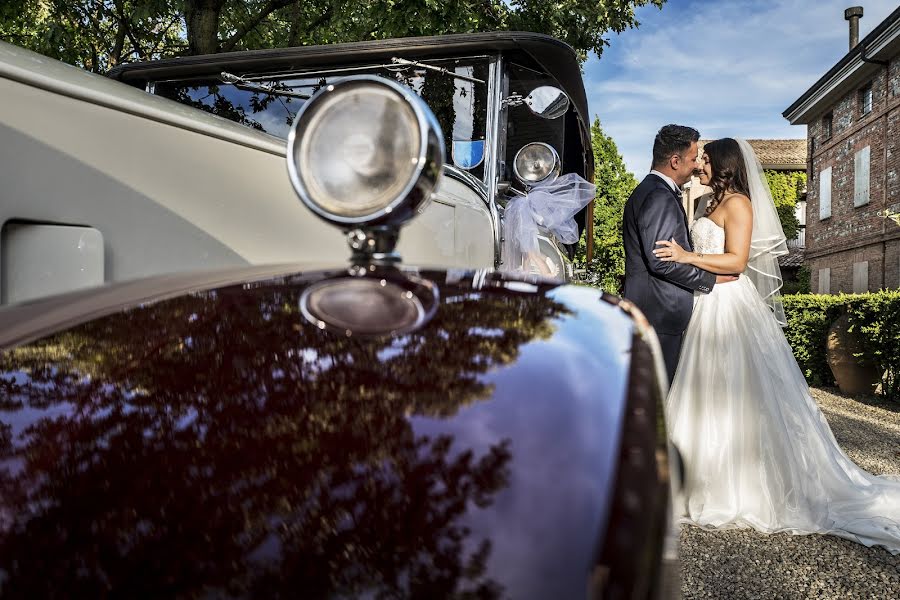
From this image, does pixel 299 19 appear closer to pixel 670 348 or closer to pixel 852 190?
pixel 670 348

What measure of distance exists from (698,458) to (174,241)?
306cm

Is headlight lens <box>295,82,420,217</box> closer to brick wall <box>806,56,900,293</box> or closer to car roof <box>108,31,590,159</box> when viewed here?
car roof <box>108,31,590,159</box>

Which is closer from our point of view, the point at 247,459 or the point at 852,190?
the point at 247,459

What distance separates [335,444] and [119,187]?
916mm

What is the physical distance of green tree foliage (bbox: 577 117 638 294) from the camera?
1864 centimetres

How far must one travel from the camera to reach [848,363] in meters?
7.61

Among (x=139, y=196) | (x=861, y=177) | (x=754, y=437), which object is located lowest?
(x=754, y=437)

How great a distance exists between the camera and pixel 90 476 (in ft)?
1.62

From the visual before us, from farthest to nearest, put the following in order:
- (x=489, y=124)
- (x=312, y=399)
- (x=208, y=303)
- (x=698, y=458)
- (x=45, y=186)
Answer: (x=698, y=458) < (x=489, y=124) < (x=45, y=186) < (x=208, y=303) < (x=312, y=399)

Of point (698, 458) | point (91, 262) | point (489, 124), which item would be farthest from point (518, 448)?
point (698, 458)

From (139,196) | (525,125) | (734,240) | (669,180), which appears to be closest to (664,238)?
(669,180)

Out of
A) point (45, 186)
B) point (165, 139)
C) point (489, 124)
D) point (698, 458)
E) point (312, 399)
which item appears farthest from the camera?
point (698, 458)

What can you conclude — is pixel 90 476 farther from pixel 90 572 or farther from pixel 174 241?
pixel 174 241

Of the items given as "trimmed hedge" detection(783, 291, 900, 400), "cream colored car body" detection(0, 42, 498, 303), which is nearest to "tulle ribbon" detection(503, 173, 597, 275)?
"cream colored car body" detection(0, 42, 498, 303)
